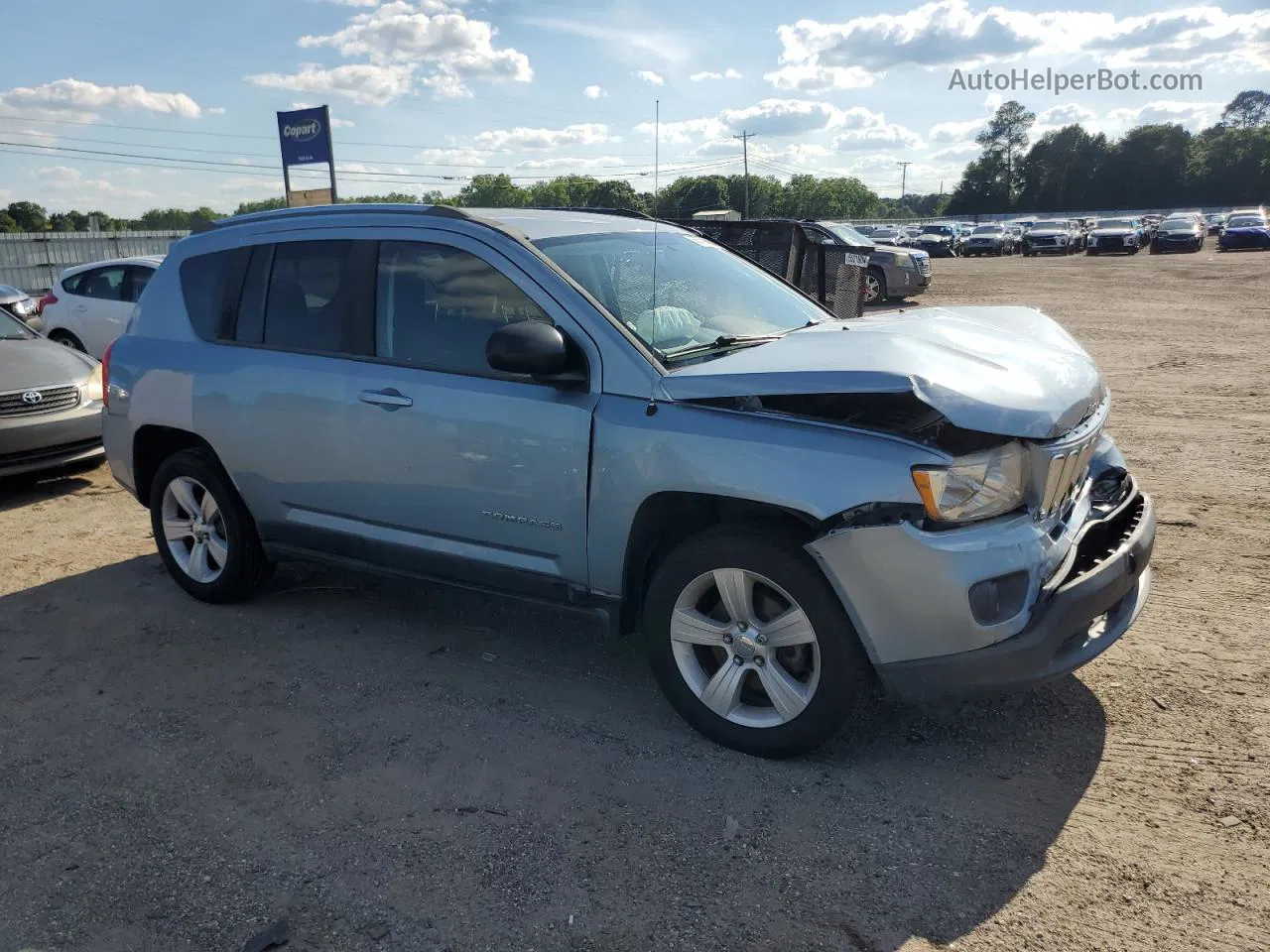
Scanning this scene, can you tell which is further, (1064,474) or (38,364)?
(38,364)

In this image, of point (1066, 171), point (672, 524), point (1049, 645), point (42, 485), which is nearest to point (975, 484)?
point (1049, 645)

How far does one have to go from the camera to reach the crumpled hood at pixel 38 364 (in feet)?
25.2

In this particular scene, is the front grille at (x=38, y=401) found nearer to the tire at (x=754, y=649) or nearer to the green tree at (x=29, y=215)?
the tire at (x=754, y=649)

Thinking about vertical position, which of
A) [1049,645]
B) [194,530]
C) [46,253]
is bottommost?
[194,530]

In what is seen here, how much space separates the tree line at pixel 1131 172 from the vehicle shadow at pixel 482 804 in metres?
107

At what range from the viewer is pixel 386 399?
4.11 meters

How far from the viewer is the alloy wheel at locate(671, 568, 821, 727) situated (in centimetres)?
329

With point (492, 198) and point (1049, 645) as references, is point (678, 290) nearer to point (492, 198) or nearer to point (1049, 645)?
point (1049, 645)

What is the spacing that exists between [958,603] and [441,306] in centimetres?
239

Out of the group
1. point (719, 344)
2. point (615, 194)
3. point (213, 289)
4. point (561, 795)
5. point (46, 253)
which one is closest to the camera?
point (561, 795)

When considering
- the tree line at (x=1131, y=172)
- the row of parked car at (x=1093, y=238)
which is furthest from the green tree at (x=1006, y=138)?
the row of parked car at (x=1093, y=238)

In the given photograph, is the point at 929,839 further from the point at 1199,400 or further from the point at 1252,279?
the point at 1252,279

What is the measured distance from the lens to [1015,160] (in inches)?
4670

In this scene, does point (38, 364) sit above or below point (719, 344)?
below
